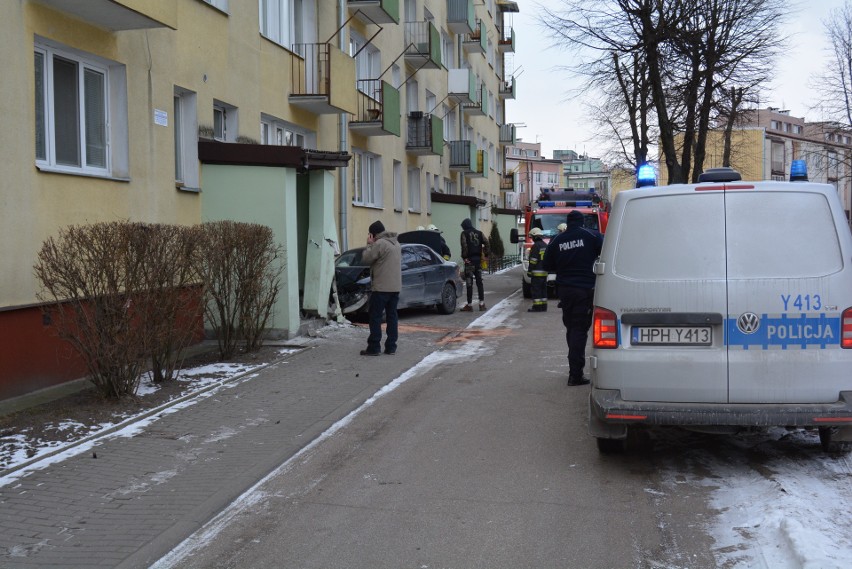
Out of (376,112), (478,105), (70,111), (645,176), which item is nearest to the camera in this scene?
(645,176)

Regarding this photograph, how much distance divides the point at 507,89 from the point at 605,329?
47612mm

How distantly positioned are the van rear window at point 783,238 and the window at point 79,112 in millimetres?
7365

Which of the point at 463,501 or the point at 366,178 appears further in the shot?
the point at 366,178

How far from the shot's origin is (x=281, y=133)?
674 inches

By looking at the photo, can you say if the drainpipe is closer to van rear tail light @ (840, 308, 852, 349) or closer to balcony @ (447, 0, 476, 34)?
van rear tail light @ (840, 308, 852, 349)

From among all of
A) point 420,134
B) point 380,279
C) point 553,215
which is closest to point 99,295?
point 380,279

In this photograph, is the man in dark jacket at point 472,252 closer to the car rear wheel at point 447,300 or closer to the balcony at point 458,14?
the car rear wheel at point 447,300

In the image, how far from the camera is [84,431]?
7.23 metres

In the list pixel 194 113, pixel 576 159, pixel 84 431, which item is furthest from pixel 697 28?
pixel 576 159

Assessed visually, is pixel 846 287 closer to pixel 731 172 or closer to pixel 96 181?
pixel 731 172

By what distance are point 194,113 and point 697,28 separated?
15.0 meters

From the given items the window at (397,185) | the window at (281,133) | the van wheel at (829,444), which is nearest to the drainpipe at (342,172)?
the window at (281,133)

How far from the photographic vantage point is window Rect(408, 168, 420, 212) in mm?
28172

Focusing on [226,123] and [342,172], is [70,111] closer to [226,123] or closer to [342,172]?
[226,123]
